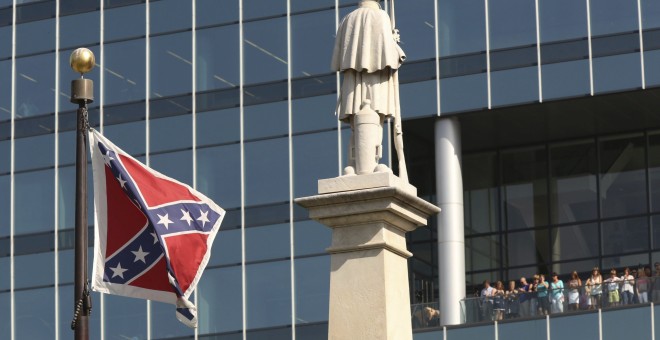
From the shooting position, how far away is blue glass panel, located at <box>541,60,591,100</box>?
54625 mm

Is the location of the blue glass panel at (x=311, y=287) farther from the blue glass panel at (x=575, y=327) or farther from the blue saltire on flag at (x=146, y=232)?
the blue saltire on flag at (x=146, y=232)

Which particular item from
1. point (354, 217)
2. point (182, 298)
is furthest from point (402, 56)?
point (182, 298)

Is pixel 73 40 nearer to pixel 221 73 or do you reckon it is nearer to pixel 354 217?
pixel 221 73

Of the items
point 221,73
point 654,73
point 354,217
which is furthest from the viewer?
point 221,73

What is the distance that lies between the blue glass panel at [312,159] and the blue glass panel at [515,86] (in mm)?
4917

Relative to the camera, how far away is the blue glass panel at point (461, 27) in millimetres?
55844

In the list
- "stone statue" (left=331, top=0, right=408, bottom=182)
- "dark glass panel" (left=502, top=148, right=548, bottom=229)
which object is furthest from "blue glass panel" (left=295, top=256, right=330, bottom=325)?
"stone statue" (left=331, top=0, right=408, bottom=182)

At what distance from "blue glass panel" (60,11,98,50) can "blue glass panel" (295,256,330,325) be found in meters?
10.9

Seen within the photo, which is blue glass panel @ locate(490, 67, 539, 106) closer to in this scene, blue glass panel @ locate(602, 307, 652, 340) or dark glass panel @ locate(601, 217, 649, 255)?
dark glass panel @ locate(601, 217, 649, 255)

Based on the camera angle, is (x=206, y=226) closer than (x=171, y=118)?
Yes

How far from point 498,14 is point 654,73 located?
15.9 ft

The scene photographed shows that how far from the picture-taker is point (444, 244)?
2217 inches

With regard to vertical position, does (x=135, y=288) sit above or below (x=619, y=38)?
below

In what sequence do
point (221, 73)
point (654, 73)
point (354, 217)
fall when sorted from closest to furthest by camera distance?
point (354, 217)
point (654, 73)
point (221, 73)
